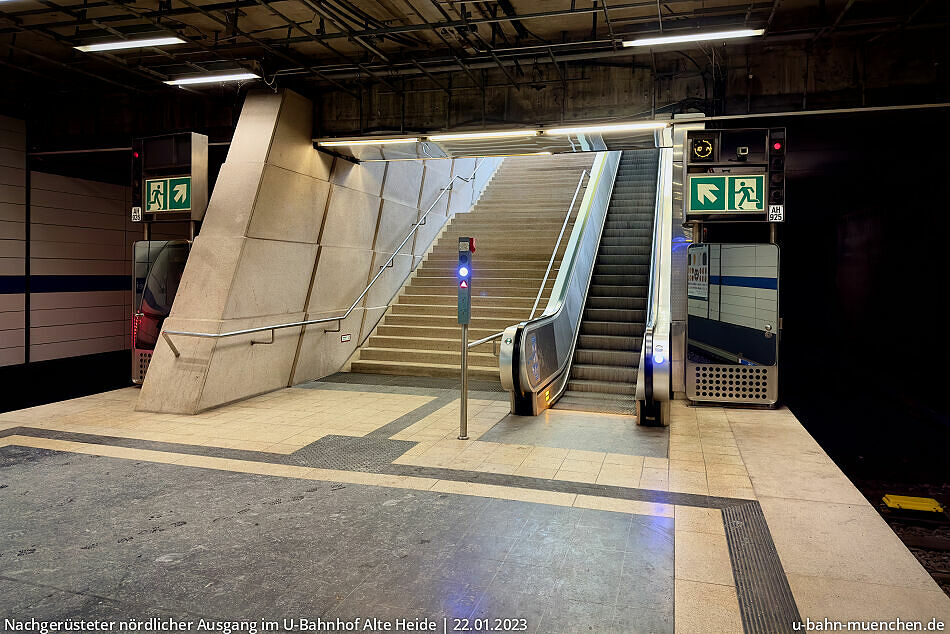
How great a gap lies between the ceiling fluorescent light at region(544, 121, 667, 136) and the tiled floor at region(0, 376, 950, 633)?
3.38 metres

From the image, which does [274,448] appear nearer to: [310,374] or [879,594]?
[310,374]

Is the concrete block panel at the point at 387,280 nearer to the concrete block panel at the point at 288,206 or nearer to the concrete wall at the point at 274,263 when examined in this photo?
the concrete wall at the point at 274,263

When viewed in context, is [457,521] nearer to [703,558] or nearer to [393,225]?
[703,558]

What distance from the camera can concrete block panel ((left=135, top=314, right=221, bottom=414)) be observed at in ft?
22.7

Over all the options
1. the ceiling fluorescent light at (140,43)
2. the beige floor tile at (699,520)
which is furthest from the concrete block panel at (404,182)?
the beige floor tile at (699,520)

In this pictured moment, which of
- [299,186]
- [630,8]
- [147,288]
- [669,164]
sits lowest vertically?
[147,288]

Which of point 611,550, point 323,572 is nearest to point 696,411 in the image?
point 611,550

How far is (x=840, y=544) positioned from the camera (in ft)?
11.9

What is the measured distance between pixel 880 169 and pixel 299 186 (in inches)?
399

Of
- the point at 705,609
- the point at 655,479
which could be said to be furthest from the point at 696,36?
the point at 705,609

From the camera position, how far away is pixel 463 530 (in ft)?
12.4

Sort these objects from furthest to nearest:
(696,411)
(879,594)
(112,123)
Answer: (112,123) < (696,411) < (879,594)

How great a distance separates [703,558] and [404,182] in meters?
8.80

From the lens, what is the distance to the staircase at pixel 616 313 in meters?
7.81
